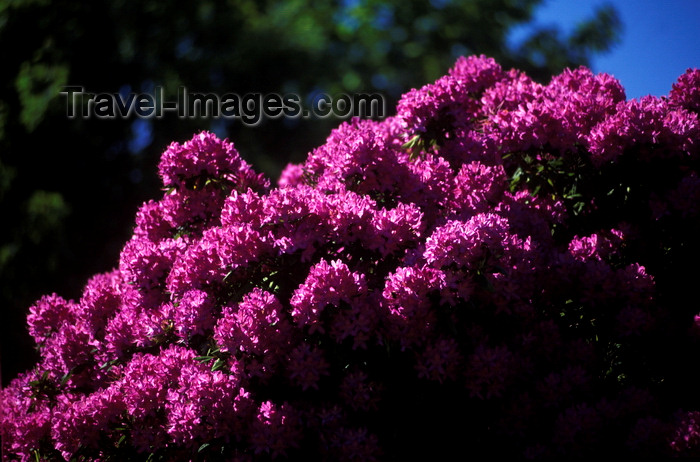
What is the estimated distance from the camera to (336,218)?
347 centimetres

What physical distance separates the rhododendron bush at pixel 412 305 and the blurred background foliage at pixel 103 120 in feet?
21.5

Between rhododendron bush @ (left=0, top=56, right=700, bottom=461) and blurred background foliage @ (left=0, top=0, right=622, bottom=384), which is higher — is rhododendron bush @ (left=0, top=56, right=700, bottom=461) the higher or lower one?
the lower one

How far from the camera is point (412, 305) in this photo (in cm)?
327

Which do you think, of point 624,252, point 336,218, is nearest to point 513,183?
point 624,252

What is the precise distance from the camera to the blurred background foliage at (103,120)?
1068 cm

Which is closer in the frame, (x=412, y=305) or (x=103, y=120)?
(x=412, y=305)

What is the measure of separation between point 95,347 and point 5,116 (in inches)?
319

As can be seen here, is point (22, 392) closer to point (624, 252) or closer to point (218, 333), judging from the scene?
point (218, 333)

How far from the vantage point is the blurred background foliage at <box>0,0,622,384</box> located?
10.7 meters

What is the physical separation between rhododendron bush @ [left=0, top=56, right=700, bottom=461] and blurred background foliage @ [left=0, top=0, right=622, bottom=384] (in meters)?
6.56

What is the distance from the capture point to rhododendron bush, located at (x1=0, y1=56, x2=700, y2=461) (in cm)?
329

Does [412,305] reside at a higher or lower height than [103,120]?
lower

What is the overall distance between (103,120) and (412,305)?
9.89 meters

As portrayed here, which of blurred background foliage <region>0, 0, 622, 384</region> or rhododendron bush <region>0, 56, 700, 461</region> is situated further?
blurred background foliage <region>0, 0, 622, 384</region>
